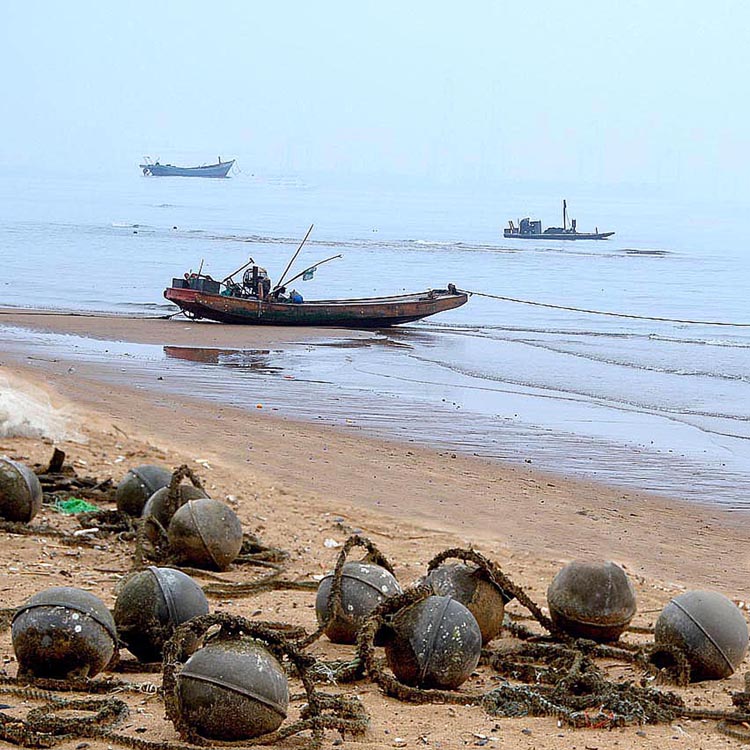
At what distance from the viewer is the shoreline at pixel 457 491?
10.4 m

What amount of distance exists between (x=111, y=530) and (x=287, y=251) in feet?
190

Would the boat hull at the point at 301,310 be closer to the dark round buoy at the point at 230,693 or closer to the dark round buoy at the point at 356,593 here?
the dark round buoy at the point at 356,593

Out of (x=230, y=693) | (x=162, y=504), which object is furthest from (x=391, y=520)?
(x=230, y=693)

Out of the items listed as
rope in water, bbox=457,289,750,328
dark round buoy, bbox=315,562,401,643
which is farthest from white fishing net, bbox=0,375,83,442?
rope in water, bbox=457,289,750,328

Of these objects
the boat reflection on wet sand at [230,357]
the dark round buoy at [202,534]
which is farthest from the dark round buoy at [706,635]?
the boat reflection on wet sand at [230,357]

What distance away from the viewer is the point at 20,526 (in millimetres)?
9016

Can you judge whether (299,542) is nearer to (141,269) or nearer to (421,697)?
(421,697)

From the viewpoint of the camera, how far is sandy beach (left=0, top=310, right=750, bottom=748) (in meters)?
5.57

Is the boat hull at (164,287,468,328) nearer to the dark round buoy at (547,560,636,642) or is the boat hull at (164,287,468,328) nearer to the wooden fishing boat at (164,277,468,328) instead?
the wooden fishing boat at (164,277,468,328)

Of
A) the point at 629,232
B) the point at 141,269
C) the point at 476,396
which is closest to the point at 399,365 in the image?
the point at 476,396

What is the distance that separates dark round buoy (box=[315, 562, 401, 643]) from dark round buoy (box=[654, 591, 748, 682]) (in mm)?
1544

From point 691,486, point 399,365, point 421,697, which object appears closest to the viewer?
point 421,697

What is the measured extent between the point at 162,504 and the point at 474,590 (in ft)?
9.97

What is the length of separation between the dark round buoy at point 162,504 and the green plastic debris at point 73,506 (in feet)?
4.21
